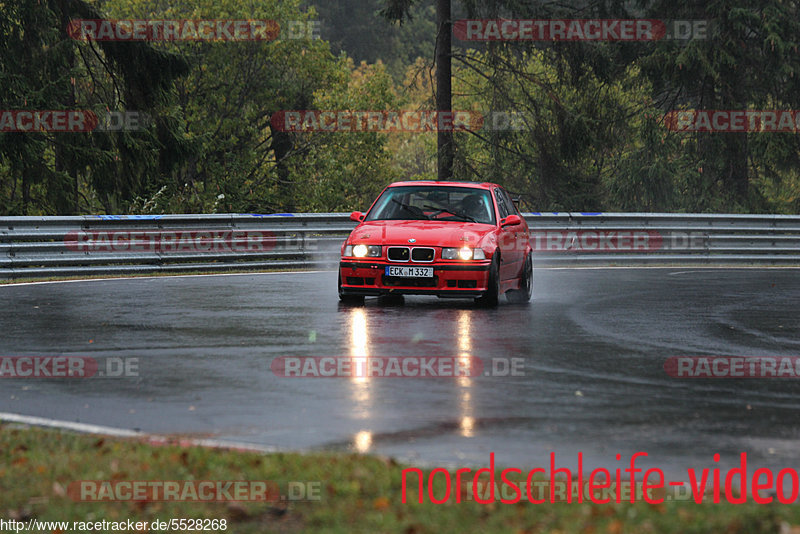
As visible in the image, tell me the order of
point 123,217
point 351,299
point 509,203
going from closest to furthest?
point 351,299, point 509,203, point 123,217

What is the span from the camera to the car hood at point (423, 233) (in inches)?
598

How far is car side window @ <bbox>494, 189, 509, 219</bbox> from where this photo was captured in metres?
16.7

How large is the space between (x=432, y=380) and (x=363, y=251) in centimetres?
556

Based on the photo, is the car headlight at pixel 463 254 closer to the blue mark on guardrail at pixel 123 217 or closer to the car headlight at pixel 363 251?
the car headlight at pixel 363 251

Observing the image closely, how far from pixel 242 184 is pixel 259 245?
85.8ft

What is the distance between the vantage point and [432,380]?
9875 millimetres

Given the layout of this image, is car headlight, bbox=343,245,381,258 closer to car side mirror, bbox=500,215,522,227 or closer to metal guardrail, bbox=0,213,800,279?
car side mirror, bbox=500,215,522,227

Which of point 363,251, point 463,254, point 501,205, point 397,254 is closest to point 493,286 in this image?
point 463,254

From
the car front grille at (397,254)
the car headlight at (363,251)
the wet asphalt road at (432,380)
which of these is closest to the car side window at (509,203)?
the wet asphalt road at (432,380)

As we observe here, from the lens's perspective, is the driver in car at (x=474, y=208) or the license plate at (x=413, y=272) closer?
the license plate at (x=413, y=272)

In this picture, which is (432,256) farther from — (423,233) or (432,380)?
(432,380)

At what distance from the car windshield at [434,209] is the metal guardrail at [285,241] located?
231 inches

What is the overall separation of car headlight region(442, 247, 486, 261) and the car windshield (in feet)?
3.63

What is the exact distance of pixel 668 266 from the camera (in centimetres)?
2466
